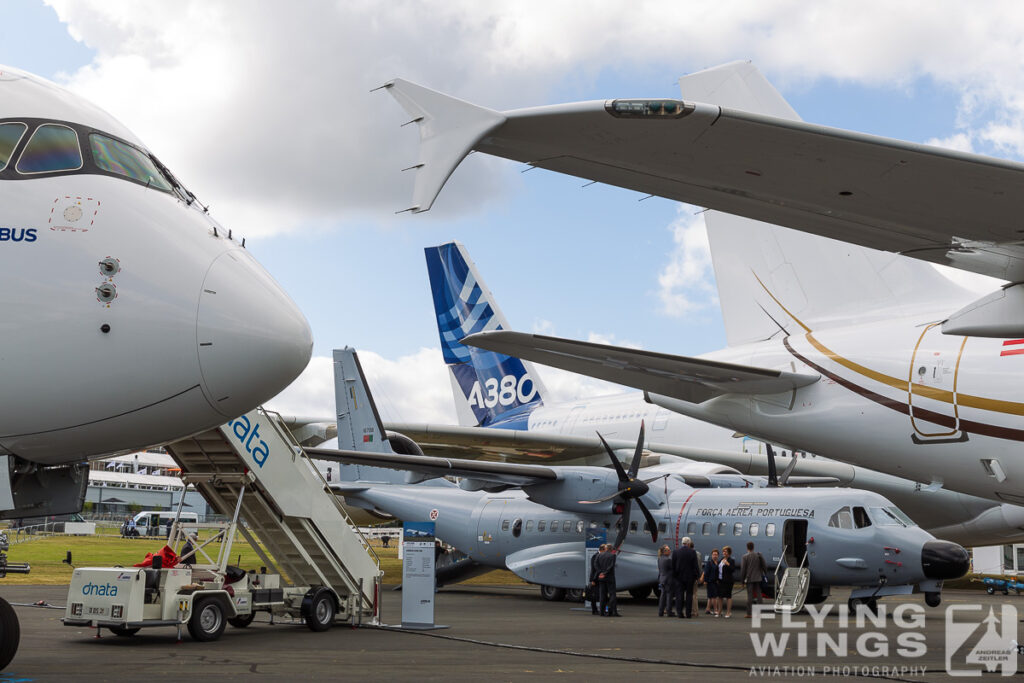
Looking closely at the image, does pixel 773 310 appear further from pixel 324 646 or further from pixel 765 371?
pixel 324 646

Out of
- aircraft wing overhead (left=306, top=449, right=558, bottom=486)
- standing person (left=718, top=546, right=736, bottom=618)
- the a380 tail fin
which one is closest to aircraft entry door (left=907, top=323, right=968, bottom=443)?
standing person (left=718, top=546, right=736, bottom=618)

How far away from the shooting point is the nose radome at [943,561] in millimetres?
16469

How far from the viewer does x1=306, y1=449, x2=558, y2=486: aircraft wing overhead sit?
1789 centimetres

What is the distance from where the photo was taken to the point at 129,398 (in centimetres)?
580

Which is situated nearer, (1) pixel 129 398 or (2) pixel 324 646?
(1) pixel 129 398

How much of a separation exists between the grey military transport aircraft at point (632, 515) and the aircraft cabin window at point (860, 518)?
20 millimetres

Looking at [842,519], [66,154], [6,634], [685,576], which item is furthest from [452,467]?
[66,154]

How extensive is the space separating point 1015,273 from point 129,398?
6.46m

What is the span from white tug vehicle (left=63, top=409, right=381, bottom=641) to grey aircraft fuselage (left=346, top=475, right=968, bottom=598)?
715 cm

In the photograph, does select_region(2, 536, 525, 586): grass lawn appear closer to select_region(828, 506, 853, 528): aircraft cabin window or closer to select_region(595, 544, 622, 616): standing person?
select_region(595, 544, 622, 616): standing person

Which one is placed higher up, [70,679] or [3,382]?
[3,382]

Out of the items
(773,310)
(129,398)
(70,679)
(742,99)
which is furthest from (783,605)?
(129,398)

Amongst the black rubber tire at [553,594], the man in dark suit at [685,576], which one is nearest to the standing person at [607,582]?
the man in dark suit at [685,576]

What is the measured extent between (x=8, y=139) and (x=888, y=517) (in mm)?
15511
